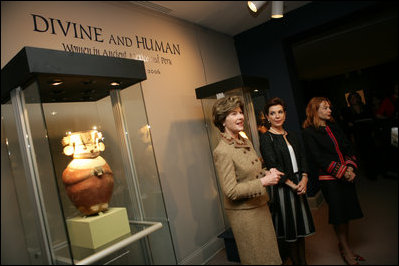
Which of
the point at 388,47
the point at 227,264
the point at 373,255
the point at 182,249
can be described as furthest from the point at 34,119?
the point at 182,249

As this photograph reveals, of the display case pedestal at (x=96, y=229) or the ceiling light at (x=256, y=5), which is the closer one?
the ceiling light at (x=256, y=5)

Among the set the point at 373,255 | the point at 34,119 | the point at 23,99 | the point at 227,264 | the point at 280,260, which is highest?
the point at 23,99

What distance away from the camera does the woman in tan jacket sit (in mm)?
711

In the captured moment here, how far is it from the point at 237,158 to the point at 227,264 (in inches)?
68.6

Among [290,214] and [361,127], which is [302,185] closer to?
[290,214]

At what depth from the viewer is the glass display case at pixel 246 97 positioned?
74 centimetres

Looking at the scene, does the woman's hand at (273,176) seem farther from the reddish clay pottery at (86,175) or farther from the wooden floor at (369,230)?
the reddish clay pottery at (86,175)

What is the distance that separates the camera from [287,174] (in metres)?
0.65

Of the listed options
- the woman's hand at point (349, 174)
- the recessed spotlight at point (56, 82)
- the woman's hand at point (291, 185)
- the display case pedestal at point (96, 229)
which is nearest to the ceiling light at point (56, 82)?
the recessed spotlight at point (56, 82)

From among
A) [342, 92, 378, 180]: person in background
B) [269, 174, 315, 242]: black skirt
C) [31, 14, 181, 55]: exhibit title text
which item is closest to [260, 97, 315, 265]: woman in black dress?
[269, 174, 315, 242]: black skirt

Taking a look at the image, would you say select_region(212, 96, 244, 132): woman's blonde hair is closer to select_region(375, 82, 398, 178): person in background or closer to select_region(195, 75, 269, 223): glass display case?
select_region(195, 75, 269, 223): glass display case

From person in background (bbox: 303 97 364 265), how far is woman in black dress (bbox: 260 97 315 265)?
0.04 m

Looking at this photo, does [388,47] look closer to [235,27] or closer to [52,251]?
[235,27]

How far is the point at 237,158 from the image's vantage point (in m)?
0.78
